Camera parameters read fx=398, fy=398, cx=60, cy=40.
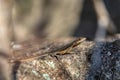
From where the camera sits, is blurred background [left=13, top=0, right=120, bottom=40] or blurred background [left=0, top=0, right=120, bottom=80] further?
blurred background [left=13, top=0, right=120, bottom=40]

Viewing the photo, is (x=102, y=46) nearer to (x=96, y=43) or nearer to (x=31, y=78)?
(x=96, y=43)

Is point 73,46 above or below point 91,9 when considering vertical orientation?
above

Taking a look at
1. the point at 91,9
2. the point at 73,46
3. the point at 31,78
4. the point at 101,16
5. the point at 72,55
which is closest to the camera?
the point at 31,78

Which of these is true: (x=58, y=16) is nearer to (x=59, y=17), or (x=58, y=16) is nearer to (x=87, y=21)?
(x=59, y=17)

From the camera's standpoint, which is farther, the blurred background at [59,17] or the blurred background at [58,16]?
the blurred background at [58,16]

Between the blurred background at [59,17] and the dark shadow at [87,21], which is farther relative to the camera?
the dark shadow at [87,21]

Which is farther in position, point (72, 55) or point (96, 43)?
point (96, 43)

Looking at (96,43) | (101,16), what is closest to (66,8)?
(101,16)

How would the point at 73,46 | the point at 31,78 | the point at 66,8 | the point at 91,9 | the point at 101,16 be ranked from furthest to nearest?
1. the point at 66,8
2. the point at 91,9
3. the point at 101,16
4. the point at 73,46
5. the point at 31,78

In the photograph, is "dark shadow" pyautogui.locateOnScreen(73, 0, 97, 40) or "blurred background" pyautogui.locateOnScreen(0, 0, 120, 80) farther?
"dark shadow" pyautogui.locateOnScreen(73, 0, 97, 40)

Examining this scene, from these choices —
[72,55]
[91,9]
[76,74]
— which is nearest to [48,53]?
[72,55]
